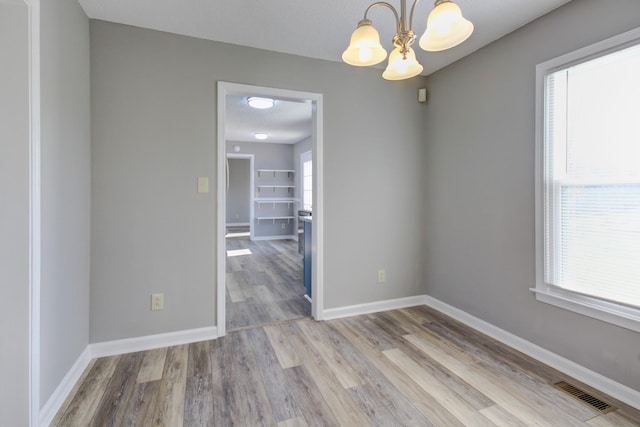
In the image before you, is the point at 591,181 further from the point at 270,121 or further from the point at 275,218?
the point at 275,218

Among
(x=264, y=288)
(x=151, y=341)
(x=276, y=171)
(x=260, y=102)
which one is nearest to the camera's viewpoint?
(x=151, y=341)

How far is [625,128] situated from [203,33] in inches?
112

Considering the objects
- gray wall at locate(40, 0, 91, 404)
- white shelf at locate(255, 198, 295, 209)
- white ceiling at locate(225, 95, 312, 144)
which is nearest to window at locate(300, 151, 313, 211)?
white ceiling at locate(225, 95, 312, 144)

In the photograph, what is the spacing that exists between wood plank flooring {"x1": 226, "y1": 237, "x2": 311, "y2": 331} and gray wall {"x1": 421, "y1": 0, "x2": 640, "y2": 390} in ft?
5.11

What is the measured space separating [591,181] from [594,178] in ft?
0.07

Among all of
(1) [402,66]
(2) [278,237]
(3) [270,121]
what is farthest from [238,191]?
(1) [402,66]

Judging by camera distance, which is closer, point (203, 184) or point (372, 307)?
point (203, 184)

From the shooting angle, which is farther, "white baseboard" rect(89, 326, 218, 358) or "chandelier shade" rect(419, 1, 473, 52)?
"white baseboard" rect(89, 326, 218, 358)

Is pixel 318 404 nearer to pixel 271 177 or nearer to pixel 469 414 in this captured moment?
pixel 469 414

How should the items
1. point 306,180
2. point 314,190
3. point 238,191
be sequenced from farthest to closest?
point 238,191 < point 306,180 < point 314,190

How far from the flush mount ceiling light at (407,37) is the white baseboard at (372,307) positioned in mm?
2131

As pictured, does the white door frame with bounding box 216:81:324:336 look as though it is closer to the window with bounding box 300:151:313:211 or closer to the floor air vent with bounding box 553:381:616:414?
the floor air vent with bounding box 553:381:616:414

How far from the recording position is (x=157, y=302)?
2.34m

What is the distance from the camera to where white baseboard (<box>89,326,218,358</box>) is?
7.23 ft
